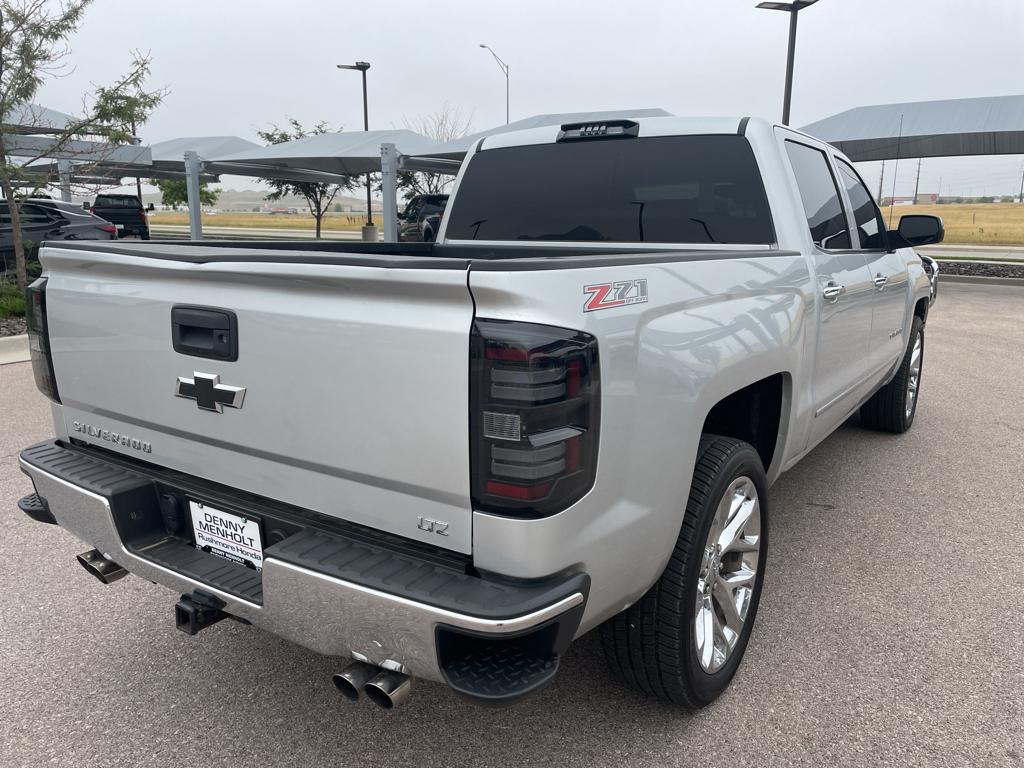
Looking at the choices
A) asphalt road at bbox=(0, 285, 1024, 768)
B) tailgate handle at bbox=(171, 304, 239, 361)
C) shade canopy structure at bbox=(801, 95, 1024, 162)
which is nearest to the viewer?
tailgate handle at bbox=(171, 304, 239, 361)

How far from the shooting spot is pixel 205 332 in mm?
2143

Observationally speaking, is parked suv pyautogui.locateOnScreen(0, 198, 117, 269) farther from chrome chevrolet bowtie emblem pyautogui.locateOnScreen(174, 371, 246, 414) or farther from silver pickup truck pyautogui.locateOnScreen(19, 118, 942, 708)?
chrome chevrolet bowtie emblem pyautogui.locateOnScreen(174, 371, 246, 414)

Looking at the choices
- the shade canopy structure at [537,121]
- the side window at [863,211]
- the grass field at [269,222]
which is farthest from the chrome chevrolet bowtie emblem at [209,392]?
the grass field at [269,222]

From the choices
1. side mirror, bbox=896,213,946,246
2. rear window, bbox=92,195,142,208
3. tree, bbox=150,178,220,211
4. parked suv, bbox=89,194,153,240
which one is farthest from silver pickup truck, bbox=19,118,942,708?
tree, bbox=150,178,220,211

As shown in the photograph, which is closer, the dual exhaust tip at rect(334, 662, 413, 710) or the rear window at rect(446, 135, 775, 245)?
the dual exhaust tip at rect(334, 662, 413, 710)

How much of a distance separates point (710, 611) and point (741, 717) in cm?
35

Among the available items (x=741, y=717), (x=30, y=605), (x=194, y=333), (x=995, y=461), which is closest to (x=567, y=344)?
(x=194, y=333)

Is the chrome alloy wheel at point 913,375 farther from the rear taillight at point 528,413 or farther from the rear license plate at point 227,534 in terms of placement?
the rear license plate at point 227,534

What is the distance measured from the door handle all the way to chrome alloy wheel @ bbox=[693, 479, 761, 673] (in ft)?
3.45

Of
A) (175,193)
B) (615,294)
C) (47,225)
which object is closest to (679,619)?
(615,294)

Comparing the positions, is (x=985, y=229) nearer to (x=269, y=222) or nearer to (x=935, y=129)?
(x=935, y=129)

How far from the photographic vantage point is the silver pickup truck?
1748 millimetres

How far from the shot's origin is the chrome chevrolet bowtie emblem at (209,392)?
2.10 meters

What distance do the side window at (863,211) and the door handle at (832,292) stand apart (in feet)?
2.95
